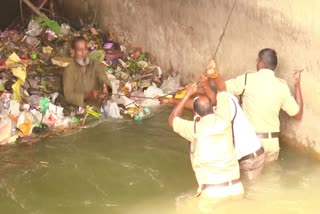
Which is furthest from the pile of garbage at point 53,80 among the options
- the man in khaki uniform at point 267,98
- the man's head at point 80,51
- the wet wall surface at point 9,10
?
the man in khaki uniform at point 267,98

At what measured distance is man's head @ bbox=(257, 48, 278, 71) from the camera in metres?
5.86

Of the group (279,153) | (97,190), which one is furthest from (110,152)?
(279,153)

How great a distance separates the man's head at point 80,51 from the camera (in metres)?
7.18

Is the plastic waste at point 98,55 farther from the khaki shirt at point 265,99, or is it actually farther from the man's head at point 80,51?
the khaki shirt at point 265,99

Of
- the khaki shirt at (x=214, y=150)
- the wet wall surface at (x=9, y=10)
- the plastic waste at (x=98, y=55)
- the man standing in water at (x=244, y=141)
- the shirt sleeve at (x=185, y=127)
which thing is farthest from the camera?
the wet wall surface at (x=9, y=10)

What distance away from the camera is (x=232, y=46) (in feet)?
23.2

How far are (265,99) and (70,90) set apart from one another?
9.48ft

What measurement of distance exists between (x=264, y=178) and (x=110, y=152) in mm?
1935

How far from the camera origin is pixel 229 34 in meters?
7.07

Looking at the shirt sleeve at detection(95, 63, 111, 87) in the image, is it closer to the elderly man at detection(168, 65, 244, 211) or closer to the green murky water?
the green murky water

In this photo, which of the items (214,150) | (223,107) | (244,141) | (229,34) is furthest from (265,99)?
(229,34)

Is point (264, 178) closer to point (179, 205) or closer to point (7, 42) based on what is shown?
point (179, 205)

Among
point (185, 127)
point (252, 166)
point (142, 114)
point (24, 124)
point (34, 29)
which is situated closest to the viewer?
point (185, 127)

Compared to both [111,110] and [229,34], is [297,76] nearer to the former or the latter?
[229,34]
